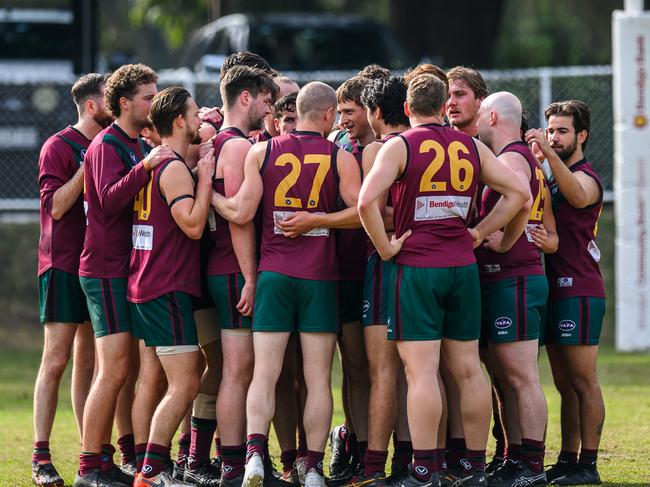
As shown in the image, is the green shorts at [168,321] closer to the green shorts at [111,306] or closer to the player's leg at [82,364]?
the green shorts at [111,306]

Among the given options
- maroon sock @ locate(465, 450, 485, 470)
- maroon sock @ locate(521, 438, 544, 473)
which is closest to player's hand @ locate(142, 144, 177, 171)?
maroon sock @ locate(465, 450, 485, 470)

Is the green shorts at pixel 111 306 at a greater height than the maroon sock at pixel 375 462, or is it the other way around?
the green shorts at pixel 111 306

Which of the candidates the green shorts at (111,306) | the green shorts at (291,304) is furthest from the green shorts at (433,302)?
the green shorts at (111,306)

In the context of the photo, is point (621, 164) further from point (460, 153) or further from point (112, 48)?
point (112, 48)

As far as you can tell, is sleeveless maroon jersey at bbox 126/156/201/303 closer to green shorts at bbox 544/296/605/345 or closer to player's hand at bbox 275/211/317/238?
player's hand at bbox 275/211/317/238

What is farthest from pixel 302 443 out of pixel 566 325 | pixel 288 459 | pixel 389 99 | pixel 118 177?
pixel 389 99

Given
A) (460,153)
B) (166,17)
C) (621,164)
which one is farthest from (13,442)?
(166,17)

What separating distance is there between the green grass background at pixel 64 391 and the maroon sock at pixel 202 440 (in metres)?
0.84

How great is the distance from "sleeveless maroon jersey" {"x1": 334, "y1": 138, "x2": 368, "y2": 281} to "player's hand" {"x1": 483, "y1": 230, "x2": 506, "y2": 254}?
2.38 ft

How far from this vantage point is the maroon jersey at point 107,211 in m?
7.29

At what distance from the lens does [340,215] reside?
705 cm

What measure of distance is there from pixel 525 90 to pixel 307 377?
8535mm

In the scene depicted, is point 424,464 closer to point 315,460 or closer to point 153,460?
point 315,460

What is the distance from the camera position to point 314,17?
61.4 feet
